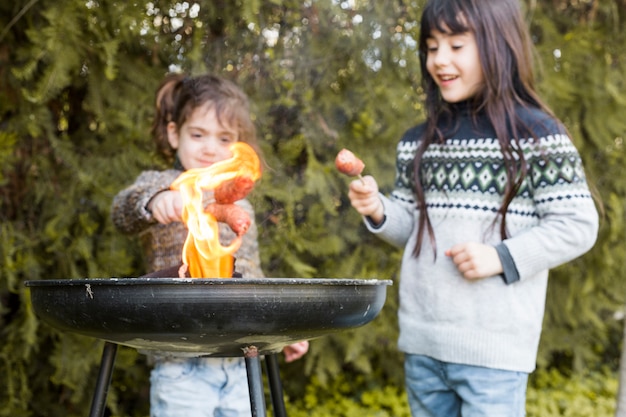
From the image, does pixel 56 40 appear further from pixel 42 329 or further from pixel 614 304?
pixel 614 304

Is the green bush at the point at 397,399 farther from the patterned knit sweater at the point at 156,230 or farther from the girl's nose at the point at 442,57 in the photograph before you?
the girl's nose at the point at 442,57

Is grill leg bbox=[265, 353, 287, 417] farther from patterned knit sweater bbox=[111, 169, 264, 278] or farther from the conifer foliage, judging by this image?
the conifer foliage

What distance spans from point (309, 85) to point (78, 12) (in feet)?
3.21

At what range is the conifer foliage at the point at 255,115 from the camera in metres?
2.49

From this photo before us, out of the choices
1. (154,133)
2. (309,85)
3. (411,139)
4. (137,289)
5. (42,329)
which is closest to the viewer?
(137,289)

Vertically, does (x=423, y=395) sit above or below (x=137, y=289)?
below

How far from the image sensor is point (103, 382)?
1.50 m

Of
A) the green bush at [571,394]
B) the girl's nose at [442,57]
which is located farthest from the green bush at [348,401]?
the girl's nose at [442,57]

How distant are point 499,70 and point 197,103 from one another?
0.85m

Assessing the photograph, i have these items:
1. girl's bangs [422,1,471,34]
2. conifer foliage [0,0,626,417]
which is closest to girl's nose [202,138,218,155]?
conifer foliage [0,0,626,417]

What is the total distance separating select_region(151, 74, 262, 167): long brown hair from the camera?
6.60ft

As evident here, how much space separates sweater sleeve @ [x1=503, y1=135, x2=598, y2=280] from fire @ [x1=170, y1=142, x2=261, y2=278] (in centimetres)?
72

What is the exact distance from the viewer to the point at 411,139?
206 centimetres

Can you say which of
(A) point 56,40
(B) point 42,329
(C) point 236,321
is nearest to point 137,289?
(C) point 236,321
